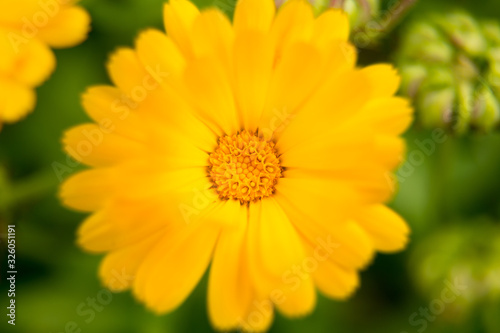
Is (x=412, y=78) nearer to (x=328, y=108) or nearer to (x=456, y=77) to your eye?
(x=456, y=77)

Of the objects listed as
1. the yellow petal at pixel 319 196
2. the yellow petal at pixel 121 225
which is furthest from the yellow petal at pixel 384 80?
the yellow petal at pixel 121 225

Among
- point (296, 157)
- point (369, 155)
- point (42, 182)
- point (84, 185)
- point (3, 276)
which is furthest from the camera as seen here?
point (3, 276)

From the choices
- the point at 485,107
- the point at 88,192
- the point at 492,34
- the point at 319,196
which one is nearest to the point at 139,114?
the point at 88,192

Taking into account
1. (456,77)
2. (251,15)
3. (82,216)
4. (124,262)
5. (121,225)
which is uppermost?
(456,77)

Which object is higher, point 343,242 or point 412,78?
point 412,78

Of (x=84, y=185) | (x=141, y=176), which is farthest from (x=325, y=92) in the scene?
(x=84, y=185)

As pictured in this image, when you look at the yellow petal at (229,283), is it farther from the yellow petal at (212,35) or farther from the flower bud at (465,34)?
the flower bud at (465,34)

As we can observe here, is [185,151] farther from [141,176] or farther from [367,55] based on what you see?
[367,55]
